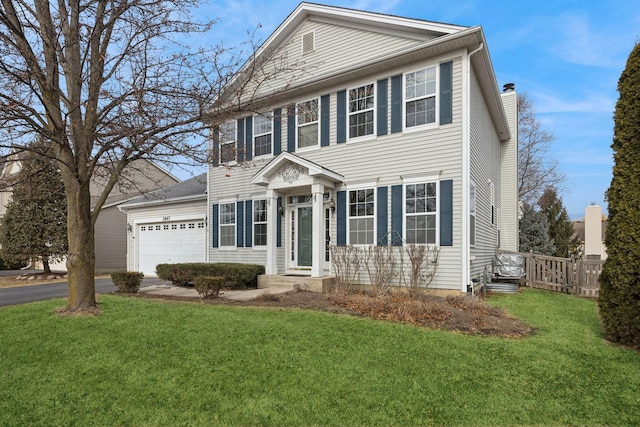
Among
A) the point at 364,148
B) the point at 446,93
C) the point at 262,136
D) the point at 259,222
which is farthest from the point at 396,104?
the point at 259,222

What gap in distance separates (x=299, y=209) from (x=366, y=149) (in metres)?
→ 2.69

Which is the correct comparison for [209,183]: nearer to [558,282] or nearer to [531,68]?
[558,282]

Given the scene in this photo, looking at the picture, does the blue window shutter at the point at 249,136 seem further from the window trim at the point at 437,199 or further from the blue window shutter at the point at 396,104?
the window trim at the point at 437,199

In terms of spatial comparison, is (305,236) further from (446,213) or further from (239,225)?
(446,213)

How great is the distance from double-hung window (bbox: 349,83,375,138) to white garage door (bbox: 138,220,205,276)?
7.28 metres

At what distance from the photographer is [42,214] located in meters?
16.5

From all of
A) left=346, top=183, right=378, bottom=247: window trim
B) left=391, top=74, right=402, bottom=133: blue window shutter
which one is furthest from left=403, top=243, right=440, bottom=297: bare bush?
left=391, top=74, right=402, bottom=133: blue window shutter

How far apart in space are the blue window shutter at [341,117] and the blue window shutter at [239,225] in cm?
411

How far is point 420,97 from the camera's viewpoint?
959 cm

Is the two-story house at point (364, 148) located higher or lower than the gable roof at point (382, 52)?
lower

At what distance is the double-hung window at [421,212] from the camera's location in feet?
30.3

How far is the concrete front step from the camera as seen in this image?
963cm

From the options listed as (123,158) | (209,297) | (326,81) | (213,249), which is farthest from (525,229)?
(123,158)

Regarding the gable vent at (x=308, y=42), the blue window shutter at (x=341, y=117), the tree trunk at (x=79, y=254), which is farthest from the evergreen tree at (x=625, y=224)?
the tree trunk at (x=79, y=254)
